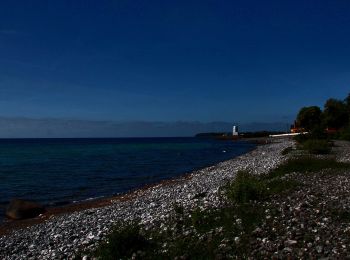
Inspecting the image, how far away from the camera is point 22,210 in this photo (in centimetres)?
2316

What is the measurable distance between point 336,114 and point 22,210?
325 feet

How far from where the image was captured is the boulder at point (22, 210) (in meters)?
23.0

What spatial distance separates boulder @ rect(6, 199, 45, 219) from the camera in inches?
907

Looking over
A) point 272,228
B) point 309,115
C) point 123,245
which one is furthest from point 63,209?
point 309,115

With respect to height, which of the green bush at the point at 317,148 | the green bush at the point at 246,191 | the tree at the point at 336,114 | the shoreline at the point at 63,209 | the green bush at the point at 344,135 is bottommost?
the shoreline at the point at 63,209

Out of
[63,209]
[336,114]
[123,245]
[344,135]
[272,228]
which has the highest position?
[336,114]

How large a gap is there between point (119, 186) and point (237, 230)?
25007 millimetres

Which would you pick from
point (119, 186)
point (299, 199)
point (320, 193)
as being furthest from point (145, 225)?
point (119, 186)

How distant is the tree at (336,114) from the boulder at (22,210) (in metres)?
96.9

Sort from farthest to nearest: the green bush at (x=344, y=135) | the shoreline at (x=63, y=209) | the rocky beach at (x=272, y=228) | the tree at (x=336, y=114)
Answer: the tree at (x=336, y=114) < the green bush at (x=344, y=135) < the shoreline at (x=63, y=209) < the rocky beach at (x=272, y=228)

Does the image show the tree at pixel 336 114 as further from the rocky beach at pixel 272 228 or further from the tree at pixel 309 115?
the rocky beach at pixel 272 228

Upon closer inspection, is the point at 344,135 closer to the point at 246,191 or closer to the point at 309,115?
the point at 309,115

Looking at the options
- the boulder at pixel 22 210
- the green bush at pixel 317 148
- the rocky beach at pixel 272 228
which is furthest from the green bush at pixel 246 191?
the green bush at pixel 317 148

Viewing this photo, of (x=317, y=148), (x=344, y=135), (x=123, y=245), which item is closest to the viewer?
(x=123, y=245)
